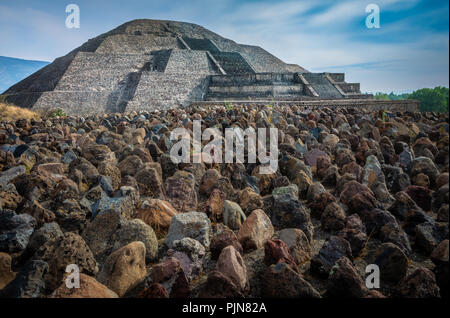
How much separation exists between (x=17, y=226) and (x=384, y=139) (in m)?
4.10

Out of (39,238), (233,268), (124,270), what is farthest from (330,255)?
(39,238)

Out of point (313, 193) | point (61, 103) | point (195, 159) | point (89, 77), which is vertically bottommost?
point (313, 193)

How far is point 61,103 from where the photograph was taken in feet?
55.3

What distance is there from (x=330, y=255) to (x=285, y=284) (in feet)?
1.36

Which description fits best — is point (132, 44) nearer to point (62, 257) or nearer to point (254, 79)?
point (254, 79)

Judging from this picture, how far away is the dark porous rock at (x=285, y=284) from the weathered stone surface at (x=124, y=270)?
68 cm

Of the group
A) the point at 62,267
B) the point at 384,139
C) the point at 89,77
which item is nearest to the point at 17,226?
the point at 62,267

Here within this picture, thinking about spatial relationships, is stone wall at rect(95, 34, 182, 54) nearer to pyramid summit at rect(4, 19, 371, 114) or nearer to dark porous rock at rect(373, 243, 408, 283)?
pyramid summit at rect(4, 19, 371, 114)

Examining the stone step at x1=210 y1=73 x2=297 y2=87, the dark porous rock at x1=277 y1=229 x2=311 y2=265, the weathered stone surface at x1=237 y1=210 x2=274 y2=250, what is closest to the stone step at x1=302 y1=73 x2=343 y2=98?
the stone step at x1=210 y1=73 x2=297 y2=87

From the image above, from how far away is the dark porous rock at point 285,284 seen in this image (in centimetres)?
145

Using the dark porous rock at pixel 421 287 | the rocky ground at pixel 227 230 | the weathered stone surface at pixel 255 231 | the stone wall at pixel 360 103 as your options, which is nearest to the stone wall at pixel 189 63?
the stone wall at pixel 360 103

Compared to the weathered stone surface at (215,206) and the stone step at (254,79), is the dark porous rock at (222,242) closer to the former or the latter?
the weathered stone surface at (215,206)

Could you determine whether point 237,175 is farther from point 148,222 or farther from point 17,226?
point 17,226

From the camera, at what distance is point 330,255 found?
1766 mm
